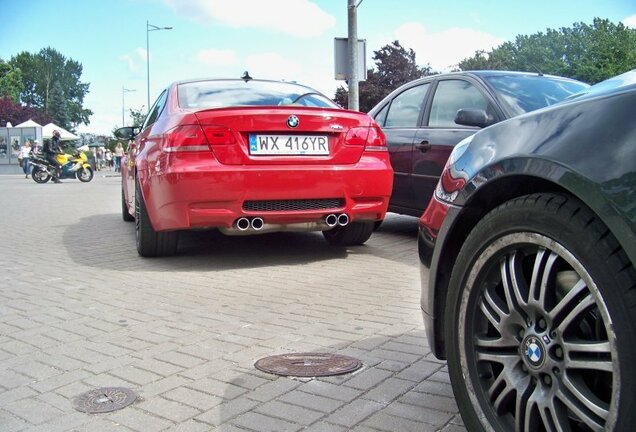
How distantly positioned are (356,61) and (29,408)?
10.5 m

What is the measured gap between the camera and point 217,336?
370 cm

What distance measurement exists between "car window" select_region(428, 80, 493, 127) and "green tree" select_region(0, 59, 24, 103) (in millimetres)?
97463

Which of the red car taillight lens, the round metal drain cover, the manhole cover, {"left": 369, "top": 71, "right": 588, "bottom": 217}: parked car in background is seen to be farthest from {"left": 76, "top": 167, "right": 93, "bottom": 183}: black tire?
the round metal drain cover

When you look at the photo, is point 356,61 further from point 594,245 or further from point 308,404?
Answer: point 594,245

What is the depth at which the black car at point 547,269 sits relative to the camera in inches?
64.2

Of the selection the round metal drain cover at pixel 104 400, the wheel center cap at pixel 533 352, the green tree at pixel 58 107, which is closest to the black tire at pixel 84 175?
the round metal drain cover at pixel 104 400

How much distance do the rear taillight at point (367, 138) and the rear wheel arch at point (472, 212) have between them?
3301 mm

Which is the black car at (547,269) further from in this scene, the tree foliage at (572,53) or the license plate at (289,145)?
the tree foliage at (572,53)

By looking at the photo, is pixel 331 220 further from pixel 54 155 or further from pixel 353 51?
pixel 54 155

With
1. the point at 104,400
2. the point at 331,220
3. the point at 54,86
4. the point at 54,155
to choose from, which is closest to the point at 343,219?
the point at 331,220

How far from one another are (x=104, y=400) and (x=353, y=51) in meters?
10.4

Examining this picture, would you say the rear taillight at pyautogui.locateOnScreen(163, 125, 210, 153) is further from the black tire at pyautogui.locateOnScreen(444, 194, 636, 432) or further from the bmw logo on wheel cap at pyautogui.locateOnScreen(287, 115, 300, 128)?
the black tire at pyautogui.locateOnScreen(444, 194, 636, 432)

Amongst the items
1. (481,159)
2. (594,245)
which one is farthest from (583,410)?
(481,159)

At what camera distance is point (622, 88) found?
6.06 feet
